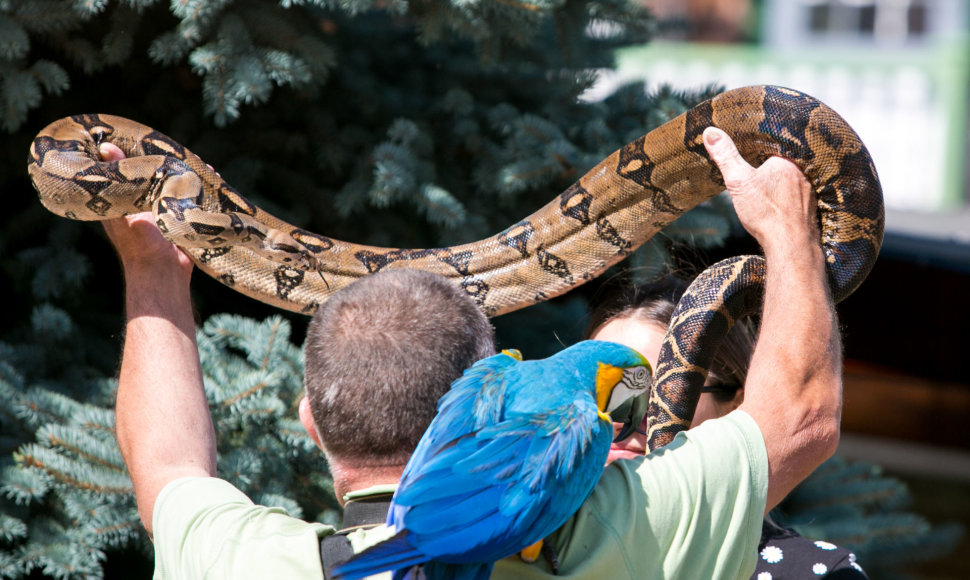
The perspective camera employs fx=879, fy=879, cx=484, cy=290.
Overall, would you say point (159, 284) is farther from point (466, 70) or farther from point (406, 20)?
point (406, 20)

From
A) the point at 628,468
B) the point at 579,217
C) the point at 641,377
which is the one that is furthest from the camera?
the point at 579,217

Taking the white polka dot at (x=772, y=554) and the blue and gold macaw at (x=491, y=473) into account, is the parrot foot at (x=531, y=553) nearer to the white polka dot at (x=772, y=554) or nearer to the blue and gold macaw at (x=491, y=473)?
the blue and gold macaw at (x=491, y=473)

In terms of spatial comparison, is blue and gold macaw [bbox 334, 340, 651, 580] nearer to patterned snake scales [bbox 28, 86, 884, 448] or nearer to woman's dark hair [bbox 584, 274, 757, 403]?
patterned snake scales [bbox 28, 86, 884, 448]

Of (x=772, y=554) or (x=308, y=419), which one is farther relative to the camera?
(x=772, y=554)

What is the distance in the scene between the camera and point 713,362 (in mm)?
2916

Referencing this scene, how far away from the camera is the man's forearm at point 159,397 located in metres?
2.11

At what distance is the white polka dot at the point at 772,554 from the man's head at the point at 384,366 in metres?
Answer: 1.26

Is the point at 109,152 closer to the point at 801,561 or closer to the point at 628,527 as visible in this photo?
the point at 628,527

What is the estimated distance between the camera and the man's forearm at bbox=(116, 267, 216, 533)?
2.11 meters

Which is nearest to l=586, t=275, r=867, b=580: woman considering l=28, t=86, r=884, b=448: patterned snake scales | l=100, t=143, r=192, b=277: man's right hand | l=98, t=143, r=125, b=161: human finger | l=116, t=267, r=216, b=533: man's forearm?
l=28, t=86, r=884, b=448: patterned snake scales

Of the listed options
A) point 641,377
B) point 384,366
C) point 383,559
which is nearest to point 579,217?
point 641,377

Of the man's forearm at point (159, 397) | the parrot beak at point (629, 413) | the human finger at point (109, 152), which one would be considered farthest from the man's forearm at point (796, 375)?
the human finger at point (109, 152)

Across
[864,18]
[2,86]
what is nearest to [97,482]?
[2,86]

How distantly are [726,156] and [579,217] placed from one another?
886mm
